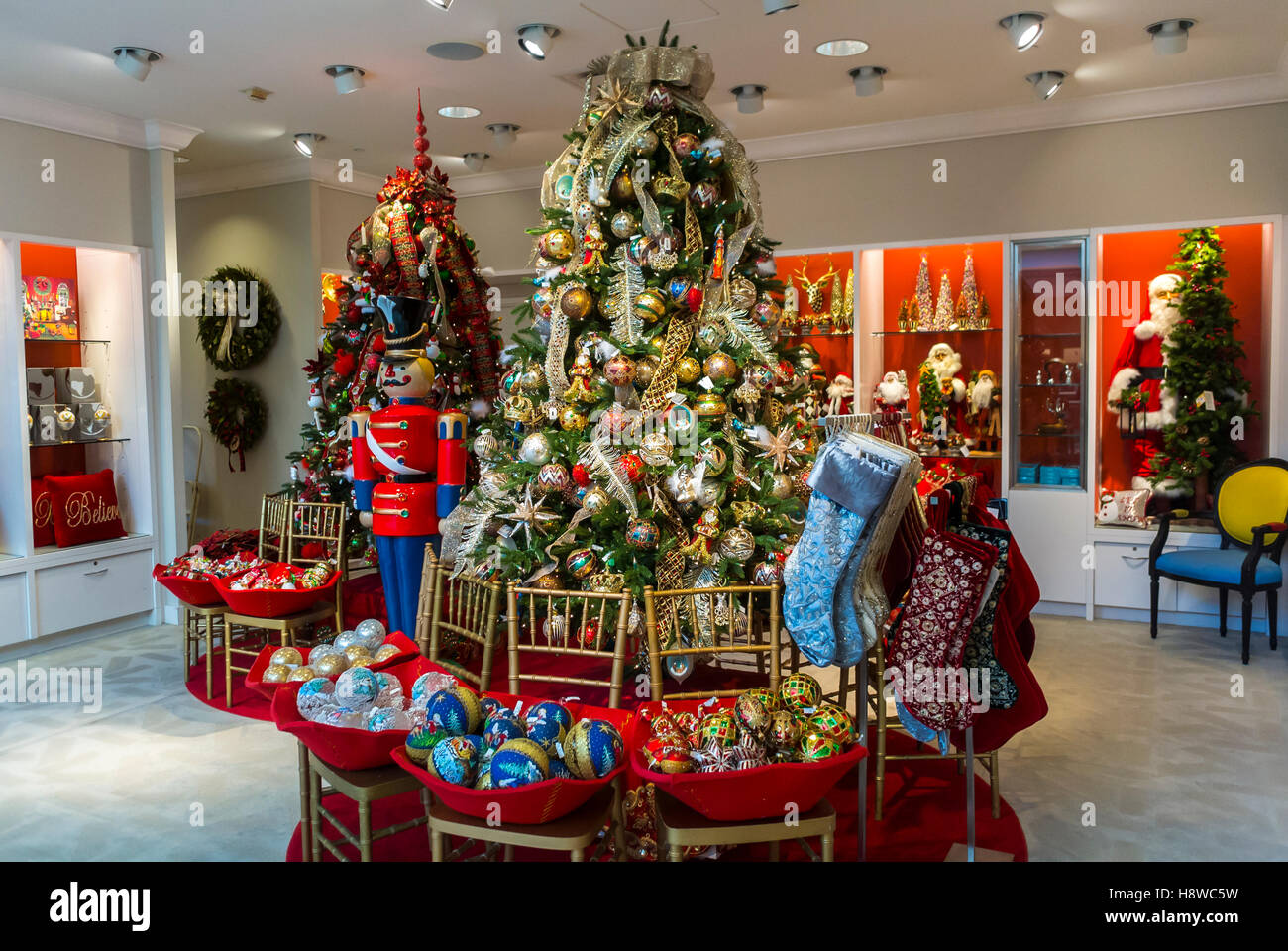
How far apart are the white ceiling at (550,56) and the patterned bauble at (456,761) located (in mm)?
3282

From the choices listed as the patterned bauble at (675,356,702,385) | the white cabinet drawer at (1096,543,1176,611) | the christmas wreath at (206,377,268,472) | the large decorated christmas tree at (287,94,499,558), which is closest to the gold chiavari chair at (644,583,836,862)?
the patterned bauble at (675,356,702,385)

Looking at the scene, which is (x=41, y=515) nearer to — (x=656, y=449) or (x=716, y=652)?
(x=656, y=449)

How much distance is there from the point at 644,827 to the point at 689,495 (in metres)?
1.31

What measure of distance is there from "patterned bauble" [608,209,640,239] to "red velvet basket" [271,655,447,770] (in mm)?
2016

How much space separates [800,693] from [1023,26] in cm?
342

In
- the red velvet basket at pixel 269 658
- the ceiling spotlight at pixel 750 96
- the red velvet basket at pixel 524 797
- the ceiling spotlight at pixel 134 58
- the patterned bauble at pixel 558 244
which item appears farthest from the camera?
the ceiling spotlight at pixel 750 96

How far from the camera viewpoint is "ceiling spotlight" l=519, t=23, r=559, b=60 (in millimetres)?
4488

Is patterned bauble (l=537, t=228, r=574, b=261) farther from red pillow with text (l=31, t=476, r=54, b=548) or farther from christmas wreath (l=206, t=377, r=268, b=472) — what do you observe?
christmas wreath (l=206, t=377, r=268, b=472)

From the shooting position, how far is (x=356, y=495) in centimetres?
472

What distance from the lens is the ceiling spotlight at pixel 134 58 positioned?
4.64 meters

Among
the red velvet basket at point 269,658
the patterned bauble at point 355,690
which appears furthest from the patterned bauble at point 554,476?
the patterned bauble at point 355,690

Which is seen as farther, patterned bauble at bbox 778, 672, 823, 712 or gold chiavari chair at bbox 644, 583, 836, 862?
patterned bauble at bbox 778, 672, 823, 712

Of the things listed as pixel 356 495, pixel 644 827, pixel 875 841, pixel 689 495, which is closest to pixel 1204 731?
pixel 875 841

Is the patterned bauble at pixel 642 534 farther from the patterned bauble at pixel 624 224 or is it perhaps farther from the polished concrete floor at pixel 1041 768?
the polished concrete floor at pixel 1041 768
